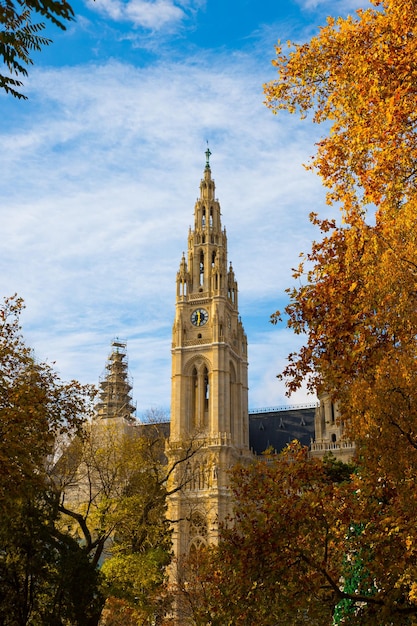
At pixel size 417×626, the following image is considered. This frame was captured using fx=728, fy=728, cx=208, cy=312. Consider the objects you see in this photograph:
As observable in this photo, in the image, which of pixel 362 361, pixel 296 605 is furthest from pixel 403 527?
pixel 362 361

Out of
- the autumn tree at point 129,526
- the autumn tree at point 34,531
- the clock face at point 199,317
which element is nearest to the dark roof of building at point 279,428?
the clock face at point 199,317

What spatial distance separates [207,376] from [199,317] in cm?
562

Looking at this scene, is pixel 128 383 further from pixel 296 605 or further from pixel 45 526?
pixel 296 605

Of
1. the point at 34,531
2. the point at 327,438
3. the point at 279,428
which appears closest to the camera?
the point at 34,531

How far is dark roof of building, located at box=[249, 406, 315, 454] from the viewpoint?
237ft

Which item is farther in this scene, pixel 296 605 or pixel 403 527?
pixel 296 605

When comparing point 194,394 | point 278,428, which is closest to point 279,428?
point 278,428

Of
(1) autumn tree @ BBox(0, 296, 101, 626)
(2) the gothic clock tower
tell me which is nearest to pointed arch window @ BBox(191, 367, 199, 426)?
(2) the gothic clock tower

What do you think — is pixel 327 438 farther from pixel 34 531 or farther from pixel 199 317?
pixel 34 531

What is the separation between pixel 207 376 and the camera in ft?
215

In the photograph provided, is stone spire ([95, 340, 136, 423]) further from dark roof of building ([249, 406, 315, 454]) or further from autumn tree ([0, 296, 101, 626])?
autumn tree ([0, 296, 101, 626])

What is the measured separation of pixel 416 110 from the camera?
1251 cm

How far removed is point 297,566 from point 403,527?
8.24 feet

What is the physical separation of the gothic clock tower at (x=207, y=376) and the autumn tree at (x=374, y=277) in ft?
142
